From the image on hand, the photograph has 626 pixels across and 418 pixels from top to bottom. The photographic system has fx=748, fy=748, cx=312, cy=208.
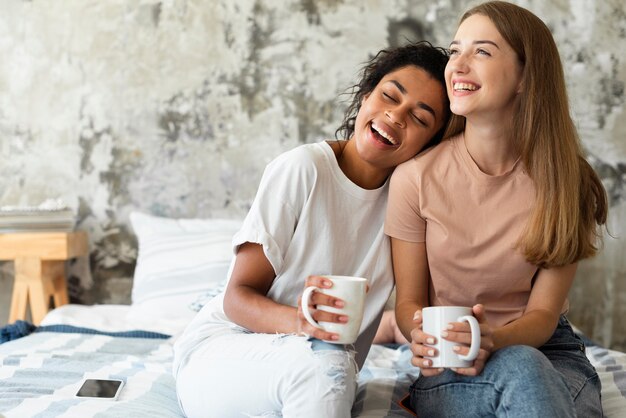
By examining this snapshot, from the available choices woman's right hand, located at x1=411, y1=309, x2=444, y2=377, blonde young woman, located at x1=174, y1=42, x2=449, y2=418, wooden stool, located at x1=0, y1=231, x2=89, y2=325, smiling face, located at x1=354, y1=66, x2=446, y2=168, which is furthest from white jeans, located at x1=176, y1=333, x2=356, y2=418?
wooden stool, located at x1=0, y1=231, x2=89, y2=325

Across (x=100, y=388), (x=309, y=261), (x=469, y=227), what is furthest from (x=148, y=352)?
(x=469, y=227)

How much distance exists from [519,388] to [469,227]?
0.41 meters

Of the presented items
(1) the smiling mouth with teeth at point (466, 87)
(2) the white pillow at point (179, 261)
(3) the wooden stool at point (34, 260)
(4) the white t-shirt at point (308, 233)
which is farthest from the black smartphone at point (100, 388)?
(3) the wooden stool at point (34, 260)

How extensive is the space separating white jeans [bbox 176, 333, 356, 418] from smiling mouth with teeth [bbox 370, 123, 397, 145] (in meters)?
0.45

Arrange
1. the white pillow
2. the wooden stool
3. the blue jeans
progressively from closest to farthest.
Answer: the blue jeans → the white pillow → the wooden stool

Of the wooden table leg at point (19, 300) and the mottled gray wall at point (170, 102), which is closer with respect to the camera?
the wooden table leg at point (19, 300)

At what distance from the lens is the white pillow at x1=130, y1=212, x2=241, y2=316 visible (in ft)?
8.19

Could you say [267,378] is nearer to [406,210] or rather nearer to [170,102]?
[406,210]

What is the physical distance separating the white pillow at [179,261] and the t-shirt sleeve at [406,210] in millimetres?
1028

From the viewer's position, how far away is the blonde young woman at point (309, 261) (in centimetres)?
119

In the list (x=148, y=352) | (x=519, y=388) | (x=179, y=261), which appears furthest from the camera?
(x=179, y=261)

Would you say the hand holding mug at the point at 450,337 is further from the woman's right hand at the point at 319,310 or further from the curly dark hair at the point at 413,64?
the curly dark hair at the point at 413,64

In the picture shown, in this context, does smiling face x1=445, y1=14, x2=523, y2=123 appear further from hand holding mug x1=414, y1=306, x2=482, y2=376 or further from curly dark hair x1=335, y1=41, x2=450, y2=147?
hand holding mug x1=414, y1=306, x2=482, y2=376

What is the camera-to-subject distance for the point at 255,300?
4.44 feet
